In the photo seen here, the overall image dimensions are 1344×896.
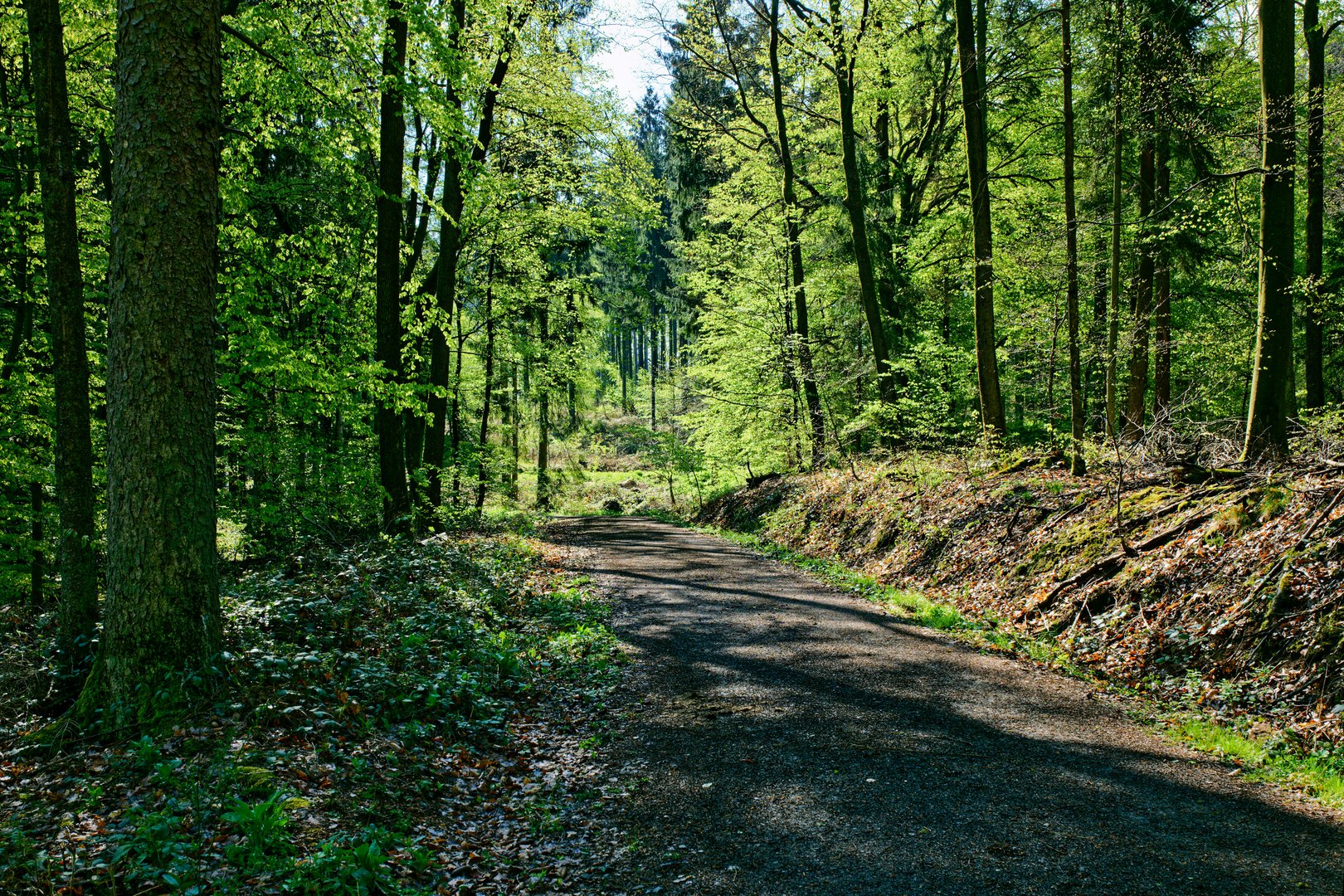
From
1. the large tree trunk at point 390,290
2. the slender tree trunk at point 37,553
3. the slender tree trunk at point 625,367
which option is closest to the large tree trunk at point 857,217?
the large tree trunk at point 390,290

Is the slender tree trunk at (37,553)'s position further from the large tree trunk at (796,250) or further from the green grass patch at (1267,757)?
the large tree trunk at (796,250)

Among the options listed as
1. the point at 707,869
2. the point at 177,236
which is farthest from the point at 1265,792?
the point at 177,236

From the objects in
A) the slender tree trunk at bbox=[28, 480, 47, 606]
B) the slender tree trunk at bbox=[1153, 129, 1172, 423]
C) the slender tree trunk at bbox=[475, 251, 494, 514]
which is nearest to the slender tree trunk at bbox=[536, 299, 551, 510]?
the slender tree trunk at bbox=[475, 251, 494, 514]

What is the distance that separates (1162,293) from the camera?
1590cm

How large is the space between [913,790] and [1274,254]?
7227 mm

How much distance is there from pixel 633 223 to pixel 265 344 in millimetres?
10951

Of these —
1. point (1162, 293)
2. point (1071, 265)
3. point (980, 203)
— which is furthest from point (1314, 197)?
point (980, 203)

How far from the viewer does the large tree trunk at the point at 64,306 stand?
18.0ft

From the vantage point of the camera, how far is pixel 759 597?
1014cm

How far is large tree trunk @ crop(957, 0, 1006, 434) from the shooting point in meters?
12.4

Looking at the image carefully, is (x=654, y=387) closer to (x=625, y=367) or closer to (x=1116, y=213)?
(x=625, y=367)

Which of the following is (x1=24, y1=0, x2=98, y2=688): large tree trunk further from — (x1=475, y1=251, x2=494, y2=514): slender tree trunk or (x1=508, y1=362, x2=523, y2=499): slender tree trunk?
(x1=508, y1=362, x2=523, y2=499): slender tree trunk

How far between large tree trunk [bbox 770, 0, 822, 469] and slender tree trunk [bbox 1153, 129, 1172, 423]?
7152 millimetres

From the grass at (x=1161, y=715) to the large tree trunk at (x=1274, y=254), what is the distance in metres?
3.36
